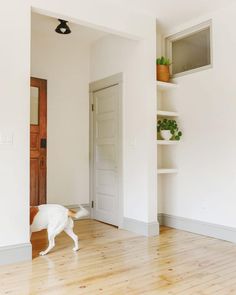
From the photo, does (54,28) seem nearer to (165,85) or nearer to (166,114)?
(165,85)

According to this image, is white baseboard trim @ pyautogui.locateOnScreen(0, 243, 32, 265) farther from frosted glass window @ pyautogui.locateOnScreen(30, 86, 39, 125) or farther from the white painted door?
frosted glass window @ pyautogui.locateOnScreen(30, 86, 39, 125)

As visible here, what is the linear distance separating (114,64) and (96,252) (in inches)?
101

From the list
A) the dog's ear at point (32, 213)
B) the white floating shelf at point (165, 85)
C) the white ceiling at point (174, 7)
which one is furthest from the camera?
the white floating shelf at point (165, 85)

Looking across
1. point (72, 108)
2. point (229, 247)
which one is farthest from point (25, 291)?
point (72, 108)

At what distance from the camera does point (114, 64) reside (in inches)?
172

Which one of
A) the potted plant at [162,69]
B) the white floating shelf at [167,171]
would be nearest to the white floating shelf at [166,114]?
the potted plant at [162,69]

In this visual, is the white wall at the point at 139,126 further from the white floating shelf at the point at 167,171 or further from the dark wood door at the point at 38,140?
the dark wood door at the point at 38,140

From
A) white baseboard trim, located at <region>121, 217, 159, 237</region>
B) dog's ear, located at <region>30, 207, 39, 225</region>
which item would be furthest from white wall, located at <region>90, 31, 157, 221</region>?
dog's ear, located at <region>30, 207, 39, 225</region>

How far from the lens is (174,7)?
11.9 ft

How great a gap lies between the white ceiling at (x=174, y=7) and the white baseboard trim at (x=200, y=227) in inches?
101

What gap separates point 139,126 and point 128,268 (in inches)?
71.7

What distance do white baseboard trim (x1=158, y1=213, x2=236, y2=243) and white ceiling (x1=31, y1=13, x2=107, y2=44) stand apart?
2.75 metres

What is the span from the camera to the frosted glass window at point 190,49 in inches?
154

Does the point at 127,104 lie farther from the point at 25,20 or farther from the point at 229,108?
the point at 25,20
